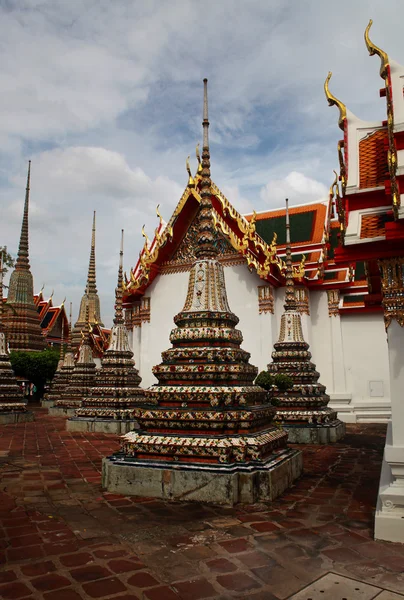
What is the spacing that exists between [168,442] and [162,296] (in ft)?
33.8

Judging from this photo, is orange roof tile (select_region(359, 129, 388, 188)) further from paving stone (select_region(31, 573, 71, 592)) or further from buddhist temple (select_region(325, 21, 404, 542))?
paving stone (select_region(31, 573, 71, 592))

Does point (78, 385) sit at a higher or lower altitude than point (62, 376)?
lower

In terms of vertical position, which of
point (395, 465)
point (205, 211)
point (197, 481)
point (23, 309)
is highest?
point (23, 309)

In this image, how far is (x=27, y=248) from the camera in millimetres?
27016

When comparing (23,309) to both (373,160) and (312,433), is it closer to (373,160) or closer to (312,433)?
(312,433)

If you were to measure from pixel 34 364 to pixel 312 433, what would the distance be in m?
18.2

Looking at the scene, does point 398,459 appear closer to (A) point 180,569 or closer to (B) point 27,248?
(A) point 180,569

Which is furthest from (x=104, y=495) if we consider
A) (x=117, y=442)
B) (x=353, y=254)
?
(x=117, y=442)

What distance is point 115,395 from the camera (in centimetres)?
1126

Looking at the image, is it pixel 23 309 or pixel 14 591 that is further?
pixel 23 309

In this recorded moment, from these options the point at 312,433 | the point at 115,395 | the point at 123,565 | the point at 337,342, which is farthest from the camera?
the point at 337,342

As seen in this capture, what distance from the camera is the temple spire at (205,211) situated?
6102 millimetres

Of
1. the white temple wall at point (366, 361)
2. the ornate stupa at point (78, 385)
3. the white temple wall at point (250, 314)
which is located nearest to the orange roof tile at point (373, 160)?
the white temple wall at point (250, 314)

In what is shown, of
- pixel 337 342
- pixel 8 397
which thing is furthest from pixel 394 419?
pixel 8 397
